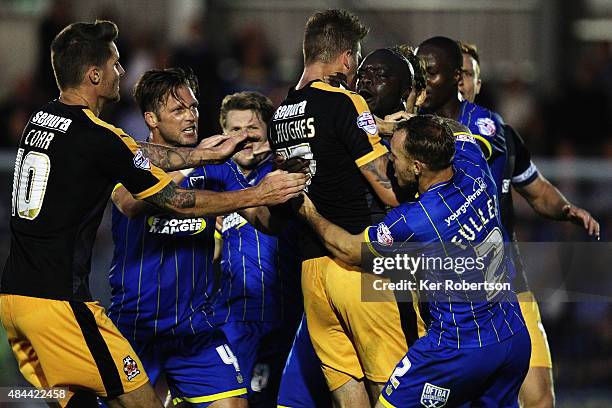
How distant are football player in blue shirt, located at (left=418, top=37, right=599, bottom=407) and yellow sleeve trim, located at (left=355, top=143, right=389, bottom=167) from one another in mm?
1160

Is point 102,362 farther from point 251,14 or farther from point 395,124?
point 251,14

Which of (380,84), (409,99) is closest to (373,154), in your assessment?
(380,84)

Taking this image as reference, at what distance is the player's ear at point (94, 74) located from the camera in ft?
23.2

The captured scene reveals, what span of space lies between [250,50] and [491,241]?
29.4ft

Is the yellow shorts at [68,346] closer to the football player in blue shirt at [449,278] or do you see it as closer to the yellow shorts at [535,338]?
the football player in blue shirt at [449,278]

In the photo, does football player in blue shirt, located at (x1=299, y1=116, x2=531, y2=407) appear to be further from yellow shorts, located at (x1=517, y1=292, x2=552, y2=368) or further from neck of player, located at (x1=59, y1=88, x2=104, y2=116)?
neck of player, located at (x1=59, y1=88, x2=104, y2=116)

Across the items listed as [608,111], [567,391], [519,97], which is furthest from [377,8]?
[567,391]

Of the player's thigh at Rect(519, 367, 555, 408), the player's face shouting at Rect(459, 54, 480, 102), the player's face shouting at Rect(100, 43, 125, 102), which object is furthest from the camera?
the player's face shouting at Rect(459, 54, 480, 102)

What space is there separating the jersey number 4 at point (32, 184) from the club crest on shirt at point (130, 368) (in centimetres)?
102

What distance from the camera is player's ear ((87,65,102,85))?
7.06 metres

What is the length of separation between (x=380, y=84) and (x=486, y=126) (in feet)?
3.39

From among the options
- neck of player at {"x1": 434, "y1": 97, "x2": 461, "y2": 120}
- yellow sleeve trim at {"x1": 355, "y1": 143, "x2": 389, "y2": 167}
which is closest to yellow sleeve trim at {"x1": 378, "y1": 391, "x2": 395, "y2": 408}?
yellow sleeve trim at {"x1": 355, "y1": 143, "x2": 389, "y2": 167}

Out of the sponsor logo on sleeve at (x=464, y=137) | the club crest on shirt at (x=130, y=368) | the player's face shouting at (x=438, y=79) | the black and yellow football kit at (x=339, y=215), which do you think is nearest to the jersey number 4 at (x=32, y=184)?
the club crest on shirt at (x=130, y=368)

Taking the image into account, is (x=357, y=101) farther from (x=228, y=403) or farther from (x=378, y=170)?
(x=228, y=403)
